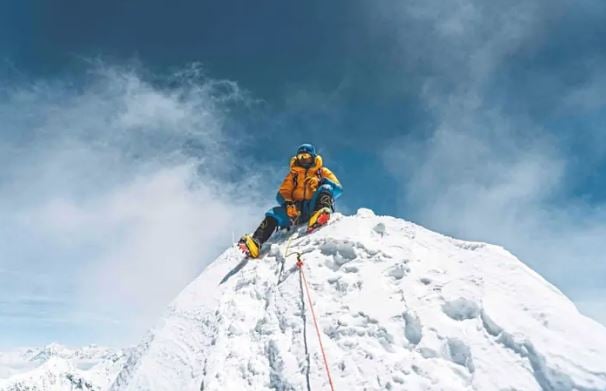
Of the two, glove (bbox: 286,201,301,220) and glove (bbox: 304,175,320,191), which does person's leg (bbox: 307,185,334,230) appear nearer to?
glove (bbox: 304,175,320,191)

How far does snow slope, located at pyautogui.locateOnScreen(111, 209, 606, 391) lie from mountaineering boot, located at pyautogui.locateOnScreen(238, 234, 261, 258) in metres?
0.37

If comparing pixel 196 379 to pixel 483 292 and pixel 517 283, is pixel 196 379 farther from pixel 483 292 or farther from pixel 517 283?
pixel 517 283

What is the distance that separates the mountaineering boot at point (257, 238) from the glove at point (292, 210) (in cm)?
44

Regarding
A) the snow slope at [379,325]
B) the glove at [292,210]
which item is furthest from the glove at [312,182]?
the snow slope at [379,325]

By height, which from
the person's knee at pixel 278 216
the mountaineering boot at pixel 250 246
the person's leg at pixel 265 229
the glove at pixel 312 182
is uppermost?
the glove at pixel 312 182

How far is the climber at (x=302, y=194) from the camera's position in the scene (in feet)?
38.2

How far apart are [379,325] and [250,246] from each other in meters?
4.74

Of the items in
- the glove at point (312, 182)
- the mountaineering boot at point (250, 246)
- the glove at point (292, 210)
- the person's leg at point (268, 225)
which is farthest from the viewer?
the glove at point (312, 182)

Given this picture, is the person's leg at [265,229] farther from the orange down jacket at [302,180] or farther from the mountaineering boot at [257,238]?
the orange down jacket at [302,180]

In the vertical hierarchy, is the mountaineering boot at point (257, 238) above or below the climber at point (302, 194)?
below

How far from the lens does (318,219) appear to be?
10844mm

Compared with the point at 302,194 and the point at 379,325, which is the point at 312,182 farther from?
the point at 379,325

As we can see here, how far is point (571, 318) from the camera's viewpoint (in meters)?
5.79

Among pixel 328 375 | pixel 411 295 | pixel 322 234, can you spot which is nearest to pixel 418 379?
pixel 328 375
